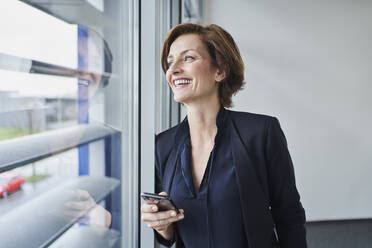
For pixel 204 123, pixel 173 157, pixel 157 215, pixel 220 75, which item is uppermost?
pixel 220 75

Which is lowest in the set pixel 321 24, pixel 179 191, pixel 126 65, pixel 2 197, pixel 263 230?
pixel 263 230

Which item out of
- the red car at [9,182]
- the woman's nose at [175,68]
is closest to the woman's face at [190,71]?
the woman's nose at [175,68]

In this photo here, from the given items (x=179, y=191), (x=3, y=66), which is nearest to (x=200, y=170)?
(x=179, y=191)

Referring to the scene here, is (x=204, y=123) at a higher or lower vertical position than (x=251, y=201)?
higher

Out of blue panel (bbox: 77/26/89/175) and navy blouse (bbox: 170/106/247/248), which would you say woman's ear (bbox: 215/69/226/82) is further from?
blue panel (bbox: 77/26/89/175)

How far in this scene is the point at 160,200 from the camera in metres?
0.71

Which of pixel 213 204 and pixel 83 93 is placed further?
pixel 213 204

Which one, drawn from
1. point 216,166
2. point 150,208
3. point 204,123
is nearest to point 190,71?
point 204,123

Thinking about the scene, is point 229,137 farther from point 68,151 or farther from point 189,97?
point 68,151

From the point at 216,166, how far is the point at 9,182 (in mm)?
547

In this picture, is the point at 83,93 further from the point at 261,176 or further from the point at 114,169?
the point at 261,176

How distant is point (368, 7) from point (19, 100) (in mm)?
3329

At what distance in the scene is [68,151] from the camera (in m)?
0.57

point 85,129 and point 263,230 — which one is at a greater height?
point 85,129
